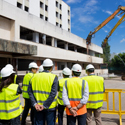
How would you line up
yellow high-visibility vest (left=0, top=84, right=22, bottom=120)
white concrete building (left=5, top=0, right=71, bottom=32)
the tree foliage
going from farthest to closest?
the tree foliage
white concrete building (left=5, top=0, right=71, bottom=32)
yellow high-visibility vest (left=0, top=84, right=22, bottom=120)

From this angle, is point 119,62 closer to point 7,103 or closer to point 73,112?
point 73,112

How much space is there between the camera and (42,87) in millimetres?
2617

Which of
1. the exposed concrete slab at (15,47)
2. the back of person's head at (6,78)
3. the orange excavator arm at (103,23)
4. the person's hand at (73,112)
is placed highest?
the orange excavator arm at (103,23)

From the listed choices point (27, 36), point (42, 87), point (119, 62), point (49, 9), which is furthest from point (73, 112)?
point (119, 62)

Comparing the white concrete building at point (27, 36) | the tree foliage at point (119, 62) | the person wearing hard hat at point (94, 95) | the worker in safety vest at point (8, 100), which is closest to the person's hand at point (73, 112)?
the person wearing hard hat at point (94, 95)

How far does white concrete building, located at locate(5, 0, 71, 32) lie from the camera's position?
25188 millimetres

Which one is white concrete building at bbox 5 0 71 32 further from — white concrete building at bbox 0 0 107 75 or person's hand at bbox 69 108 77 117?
person's hand at bbox 69 108 77 117

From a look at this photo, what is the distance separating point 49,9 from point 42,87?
105 feet

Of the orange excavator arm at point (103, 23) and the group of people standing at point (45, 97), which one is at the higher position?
the orange excavator arm at point (103, 23)

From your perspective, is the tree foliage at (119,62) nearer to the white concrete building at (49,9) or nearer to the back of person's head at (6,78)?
the white concrete building at (49,9)

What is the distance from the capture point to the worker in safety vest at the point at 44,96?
257 cm

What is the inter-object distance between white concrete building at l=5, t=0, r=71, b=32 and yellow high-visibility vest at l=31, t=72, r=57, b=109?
23.9m

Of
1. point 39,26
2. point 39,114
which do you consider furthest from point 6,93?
point 39,26

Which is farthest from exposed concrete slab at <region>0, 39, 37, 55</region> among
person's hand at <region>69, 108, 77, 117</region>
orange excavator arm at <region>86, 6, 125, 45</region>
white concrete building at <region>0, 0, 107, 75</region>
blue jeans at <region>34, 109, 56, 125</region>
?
orange excavator arm at <region>86, 6, 125, 45</region>
